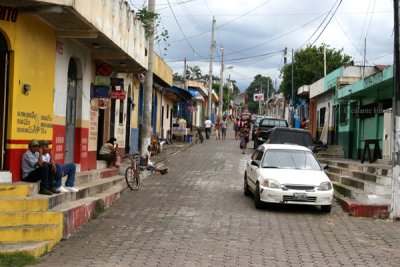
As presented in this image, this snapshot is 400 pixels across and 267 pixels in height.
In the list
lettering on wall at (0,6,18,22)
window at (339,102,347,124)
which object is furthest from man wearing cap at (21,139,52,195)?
window at (339,102,347,124)

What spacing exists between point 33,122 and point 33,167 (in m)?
1.09

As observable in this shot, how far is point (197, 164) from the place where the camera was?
2205 cm

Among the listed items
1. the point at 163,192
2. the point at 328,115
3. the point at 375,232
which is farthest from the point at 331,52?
the point at 375,232

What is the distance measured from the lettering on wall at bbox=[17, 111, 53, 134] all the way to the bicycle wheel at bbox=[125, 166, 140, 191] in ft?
11.3

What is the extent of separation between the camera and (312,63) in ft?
146

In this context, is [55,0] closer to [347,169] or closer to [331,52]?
[347,169]

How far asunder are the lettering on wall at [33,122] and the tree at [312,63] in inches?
1339

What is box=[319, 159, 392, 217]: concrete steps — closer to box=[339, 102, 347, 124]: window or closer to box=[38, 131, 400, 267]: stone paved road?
box=[38, 131, 400, 267]: stone paved road

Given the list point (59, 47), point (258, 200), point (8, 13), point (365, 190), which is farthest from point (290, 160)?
point (8, 13)

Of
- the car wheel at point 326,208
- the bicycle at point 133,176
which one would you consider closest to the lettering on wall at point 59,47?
the bicycle at point 133,176

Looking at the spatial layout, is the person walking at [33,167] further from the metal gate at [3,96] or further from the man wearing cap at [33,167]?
the metal gate at [3,96]

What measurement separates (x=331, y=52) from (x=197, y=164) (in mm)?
25333

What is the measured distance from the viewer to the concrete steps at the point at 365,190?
37.8 feet

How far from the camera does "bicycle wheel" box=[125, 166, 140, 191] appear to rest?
14.1m
